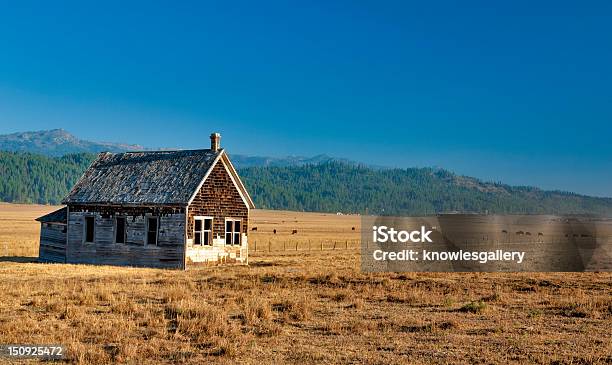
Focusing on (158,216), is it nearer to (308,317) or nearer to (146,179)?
(146,179)

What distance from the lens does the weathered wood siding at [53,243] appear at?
3472cm

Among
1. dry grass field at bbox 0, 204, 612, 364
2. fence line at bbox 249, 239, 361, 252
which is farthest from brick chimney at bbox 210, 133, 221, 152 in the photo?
fence line at bbox 249, 239, 361, 252

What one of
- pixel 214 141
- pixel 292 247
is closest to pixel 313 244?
pixel 292 247

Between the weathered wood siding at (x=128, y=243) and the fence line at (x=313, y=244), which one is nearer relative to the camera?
the weathered wood siding at (x=128, y=243)

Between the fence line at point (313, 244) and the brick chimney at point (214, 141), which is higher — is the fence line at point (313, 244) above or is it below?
below

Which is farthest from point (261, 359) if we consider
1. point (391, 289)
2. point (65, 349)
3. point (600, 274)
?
point (600, 274)

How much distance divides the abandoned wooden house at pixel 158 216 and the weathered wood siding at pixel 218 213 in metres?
0.05

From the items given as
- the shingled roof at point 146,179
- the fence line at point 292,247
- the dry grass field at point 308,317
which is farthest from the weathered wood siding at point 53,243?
the fence line at point 292,247

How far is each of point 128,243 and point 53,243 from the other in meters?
5.44

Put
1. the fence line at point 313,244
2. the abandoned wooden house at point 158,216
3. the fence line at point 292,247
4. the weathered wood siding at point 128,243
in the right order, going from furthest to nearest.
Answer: the fence line at point 313,244 → the fence line at point 292,247 → the abandoned wooden house at point 158,216 → the weathered wood siding at point 128,243

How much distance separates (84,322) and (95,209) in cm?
1937

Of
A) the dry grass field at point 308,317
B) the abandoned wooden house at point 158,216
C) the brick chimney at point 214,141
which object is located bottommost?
the dry grass field at point 308,317

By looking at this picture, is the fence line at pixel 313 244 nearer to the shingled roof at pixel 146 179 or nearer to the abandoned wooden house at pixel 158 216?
the shingled roof at pixel 146 179

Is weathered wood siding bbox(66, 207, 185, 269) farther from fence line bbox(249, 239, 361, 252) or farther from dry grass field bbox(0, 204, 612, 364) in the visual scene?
fence line bbox(249, 239, 361, 252)
